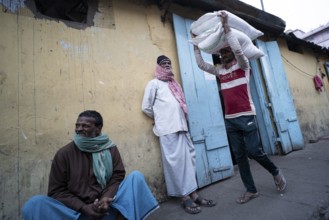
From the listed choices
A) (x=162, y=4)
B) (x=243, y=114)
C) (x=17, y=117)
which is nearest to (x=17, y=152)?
(x=17, y=117)

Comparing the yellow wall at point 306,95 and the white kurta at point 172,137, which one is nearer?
the white kurta at point 172,137

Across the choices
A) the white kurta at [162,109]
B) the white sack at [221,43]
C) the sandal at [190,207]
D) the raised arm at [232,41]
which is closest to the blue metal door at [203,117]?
the white kurta at [162,109]

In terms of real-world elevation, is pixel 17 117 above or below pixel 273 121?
above

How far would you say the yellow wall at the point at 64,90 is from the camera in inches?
78.2

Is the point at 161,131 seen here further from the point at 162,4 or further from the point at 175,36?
the point at 162,4

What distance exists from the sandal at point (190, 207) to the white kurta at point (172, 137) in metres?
0.10

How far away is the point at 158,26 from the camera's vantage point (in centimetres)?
330

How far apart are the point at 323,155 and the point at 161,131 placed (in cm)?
329

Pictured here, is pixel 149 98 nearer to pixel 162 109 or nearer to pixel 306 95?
pixel 162 109

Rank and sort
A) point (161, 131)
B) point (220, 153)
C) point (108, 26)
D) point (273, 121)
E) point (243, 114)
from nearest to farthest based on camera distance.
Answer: point (243, 114) → point (161, 131) → point (108, 26) → point (220, 153) → point (273, 121)

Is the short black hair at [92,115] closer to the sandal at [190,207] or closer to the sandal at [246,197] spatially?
the sandal at [190,207]

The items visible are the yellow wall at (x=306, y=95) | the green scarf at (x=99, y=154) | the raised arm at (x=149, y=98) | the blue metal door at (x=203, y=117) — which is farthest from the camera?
the yellow wall at (x=306, y=95)

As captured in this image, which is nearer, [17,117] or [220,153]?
[17,117]

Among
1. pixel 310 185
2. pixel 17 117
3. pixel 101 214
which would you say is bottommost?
pixel 310 185
